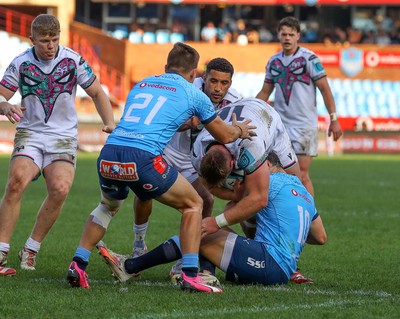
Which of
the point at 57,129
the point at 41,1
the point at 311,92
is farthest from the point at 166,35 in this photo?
the point at 57,129

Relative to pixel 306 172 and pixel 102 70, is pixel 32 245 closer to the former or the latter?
pixel 306 172

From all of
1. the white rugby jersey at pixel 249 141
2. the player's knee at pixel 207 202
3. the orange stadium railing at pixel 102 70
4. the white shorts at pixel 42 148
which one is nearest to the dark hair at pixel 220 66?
the white rugby jersey at pixel 249 141

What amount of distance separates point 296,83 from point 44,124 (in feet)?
12.0

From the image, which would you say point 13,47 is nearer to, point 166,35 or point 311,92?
point 166,35

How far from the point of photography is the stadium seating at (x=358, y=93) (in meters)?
38.3

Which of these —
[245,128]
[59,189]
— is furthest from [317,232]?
[59,189]

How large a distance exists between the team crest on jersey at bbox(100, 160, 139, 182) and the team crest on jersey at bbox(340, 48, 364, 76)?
33242 millimetres

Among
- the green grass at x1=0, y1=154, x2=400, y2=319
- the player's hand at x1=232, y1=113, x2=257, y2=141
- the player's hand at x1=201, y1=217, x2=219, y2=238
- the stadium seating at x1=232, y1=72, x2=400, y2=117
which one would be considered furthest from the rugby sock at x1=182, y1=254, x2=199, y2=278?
the stadium seating at x1=232, y1=72, x2=400, y2=117

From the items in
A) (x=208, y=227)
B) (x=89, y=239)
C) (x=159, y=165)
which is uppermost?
(x=159, y=165)

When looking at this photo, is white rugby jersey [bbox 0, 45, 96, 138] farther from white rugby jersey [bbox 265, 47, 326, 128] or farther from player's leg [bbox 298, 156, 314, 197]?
player's leg [bbox 298, 156, 314, 197]

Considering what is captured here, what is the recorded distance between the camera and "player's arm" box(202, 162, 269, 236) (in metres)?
6.83

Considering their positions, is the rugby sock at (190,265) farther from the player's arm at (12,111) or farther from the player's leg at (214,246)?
the player's arm at (12,111)

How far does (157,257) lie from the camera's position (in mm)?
7039

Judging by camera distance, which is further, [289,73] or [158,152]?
[289,73]
